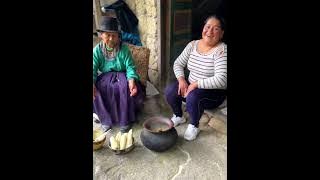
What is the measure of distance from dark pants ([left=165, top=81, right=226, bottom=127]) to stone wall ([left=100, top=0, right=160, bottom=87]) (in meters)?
0.79

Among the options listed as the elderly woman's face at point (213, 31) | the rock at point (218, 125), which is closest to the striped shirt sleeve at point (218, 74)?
the elderly woman's face at point (213, 31)

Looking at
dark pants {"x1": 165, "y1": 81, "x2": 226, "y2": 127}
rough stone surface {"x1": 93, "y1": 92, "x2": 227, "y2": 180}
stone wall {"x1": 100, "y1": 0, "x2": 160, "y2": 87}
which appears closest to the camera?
rough stone surface {"x1": 93, "y1": 92, "x2": 227, "y2": 180}

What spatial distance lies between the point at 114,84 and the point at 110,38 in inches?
17.2

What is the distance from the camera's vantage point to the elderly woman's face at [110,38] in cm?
276

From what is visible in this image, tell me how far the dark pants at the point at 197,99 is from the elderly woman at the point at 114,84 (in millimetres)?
360

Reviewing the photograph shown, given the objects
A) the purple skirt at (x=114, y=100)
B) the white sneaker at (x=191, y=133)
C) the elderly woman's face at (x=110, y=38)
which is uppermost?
the elderly woman's face at (x=110, y=38)

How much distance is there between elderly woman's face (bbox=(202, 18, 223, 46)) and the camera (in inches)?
99.2

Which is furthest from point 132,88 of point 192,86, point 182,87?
point 192,86

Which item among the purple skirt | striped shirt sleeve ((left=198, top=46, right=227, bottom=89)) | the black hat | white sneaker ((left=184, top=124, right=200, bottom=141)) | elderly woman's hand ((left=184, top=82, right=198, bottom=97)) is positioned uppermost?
the black hat

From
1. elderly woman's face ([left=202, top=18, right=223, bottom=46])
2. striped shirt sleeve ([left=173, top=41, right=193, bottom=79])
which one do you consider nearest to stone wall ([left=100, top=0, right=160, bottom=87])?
striped shirt sleeve ([left=173, top=41, right=193, bottom=79])

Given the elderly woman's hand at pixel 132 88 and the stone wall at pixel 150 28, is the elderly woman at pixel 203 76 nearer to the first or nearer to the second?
the elderly woman's hand at pixel 132 88

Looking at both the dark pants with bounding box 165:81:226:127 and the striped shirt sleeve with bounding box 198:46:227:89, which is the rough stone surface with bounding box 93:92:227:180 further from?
the striped shirt sleeve with bounding box 198:46:227:89
